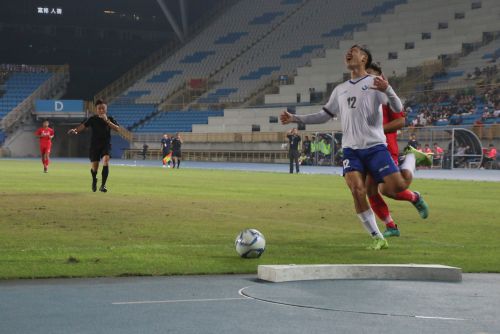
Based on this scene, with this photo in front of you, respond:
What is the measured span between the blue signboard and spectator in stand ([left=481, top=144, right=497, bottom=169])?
124 feet

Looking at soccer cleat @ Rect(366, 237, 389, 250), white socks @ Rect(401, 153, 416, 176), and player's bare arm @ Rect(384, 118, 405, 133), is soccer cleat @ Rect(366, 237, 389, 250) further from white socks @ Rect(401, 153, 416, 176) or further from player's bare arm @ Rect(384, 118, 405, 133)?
player's bare arm @ Rect(384, 118, 405, 133)

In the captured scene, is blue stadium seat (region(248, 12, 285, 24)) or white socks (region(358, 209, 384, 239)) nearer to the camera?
white socks (region(358, 209, 384, 239))

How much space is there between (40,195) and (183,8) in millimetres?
60863

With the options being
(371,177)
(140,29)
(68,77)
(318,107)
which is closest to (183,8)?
(140,29)

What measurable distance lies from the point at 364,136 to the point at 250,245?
7.40 feet

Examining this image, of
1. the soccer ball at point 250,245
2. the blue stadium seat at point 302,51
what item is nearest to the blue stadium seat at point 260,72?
the blue stadium seat at point 302,51

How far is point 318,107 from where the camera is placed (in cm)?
6078

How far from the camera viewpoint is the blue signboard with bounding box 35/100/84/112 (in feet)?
244

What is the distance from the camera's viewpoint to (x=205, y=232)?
13.7 metres

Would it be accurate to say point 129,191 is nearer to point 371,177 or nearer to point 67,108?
point 371,177

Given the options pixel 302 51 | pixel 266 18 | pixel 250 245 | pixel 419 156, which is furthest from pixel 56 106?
pixel 250 245

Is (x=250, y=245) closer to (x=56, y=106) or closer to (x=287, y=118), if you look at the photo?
(x=287, y=118)

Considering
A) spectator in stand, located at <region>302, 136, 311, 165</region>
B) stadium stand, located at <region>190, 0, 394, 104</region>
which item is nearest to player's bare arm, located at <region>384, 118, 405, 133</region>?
spectator in stand, located at <region>302, 136, 311, 165</region>

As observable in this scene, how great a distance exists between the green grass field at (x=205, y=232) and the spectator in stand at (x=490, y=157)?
24.2 m
